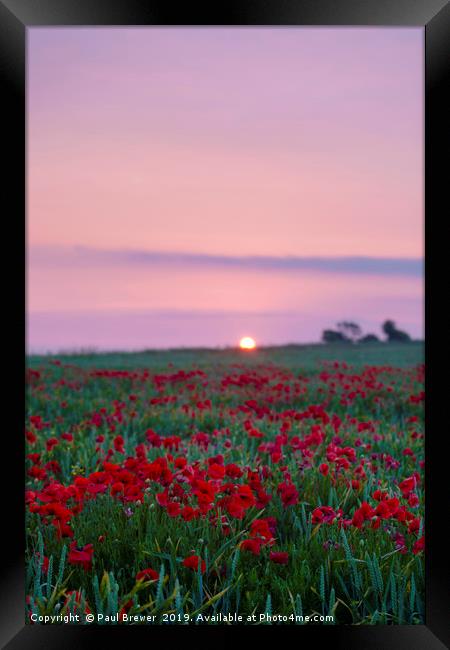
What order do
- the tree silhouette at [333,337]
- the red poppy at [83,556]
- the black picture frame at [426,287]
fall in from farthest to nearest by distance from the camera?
the tree silhouette at [333,337], the red poppy at [83,556], the black picture frame at [426,287]

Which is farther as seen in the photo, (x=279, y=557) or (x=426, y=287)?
(x=279, y=557)

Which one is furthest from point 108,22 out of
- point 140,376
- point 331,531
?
point 140,376

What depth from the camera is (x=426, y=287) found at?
227 centimetres

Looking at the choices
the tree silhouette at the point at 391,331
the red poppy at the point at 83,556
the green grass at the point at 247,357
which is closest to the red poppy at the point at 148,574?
the red poppy at the point at 83,556

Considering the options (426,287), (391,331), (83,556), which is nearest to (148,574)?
(83,556)

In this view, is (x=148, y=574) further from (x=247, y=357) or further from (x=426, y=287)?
(x=247, y=357)

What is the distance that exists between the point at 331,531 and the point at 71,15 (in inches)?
91.0

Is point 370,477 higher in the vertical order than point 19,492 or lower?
lower

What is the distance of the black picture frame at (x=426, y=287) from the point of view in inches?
85.6

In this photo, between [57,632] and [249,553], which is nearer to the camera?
[57,632]

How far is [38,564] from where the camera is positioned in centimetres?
259

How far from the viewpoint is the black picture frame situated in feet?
7.13

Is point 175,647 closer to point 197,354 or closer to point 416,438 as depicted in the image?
point 416,438

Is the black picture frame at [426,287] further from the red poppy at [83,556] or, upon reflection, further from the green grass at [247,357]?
the green grass at [247,357]
